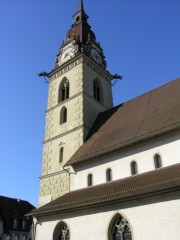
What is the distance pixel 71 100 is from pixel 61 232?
1166cm

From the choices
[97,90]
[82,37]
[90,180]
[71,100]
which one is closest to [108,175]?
[90,180]

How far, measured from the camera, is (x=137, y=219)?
1163cm

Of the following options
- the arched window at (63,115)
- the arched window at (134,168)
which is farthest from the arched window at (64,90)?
the arched window at (134,168)

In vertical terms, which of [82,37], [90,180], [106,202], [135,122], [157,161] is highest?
[82,37]

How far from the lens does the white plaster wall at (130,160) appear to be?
14125mm

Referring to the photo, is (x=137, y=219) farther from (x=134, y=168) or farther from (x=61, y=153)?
(x=61, y=153)

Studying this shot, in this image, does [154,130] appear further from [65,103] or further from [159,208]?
[65,103]

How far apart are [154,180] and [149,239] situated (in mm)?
2548

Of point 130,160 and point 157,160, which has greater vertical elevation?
point 130,160

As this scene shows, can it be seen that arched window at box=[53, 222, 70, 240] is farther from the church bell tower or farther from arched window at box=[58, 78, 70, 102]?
arched window at box=[58, 78, 70, 102]

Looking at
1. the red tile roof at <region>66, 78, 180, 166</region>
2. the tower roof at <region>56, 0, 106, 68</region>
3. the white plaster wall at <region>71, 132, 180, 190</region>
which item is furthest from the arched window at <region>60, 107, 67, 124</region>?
the white plaster wall at <region>71, 132, 180, 190</region>

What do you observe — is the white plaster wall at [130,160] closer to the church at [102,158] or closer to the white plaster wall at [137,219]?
the church at [102,158]

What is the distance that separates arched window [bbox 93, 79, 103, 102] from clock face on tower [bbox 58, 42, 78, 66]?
3486mm

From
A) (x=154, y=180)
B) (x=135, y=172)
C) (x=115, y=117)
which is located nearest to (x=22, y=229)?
(x=115, y=117)
